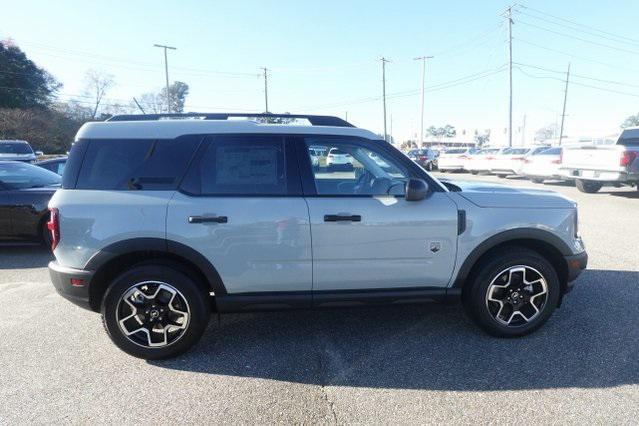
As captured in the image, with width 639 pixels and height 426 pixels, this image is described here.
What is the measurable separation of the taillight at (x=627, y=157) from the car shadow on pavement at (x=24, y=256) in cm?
1371

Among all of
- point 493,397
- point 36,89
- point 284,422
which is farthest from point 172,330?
point 36,89

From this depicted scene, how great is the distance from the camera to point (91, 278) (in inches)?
131

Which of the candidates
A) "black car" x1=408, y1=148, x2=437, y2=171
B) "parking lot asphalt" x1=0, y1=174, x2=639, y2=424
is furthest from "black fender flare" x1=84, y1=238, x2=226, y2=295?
"black car" x1=408, y1=148, x2=437, y2=171

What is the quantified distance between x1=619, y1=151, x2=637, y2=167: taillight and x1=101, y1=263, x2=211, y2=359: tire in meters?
12.7

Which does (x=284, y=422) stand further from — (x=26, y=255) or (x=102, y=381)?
(x=26, y=255)

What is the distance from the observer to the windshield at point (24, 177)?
677 centimetres

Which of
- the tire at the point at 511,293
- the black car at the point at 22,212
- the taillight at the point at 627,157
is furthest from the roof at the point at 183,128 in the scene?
the taillight at the point at 627,157

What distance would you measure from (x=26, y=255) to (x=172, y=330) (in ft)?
15.7

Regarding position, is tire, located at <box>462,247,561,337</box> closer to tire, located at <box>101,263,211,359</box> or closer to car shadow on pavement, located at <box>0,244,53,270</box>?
tire, located at <box>101,263,211,359</box>

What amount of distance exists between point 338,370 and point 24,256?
587cm

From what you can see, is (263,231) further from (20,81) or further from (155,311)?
(20,81)

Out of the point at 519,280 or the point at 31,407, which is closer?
the point at 31,407

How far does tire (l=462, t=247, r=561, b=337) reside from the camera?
367 centimetres

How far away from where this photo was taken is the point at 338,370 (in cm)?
326
